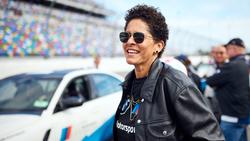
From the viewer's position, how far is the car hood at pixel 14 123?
3.05 metres

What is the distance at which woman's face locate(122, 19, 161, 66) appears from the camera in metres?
1.99

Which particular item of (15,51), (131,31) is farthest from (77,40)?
(131,31)

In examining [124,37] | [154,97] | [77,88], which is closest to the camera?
[154,97]

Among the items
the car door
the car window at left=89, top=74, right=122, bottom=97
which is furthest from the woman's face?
the car window at left=89, top=74, right=122, bottom=97

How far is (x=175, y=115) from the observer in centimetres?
175

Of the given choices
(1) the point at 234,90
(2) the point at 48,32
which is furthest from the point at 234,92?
(2) the point at 48,32

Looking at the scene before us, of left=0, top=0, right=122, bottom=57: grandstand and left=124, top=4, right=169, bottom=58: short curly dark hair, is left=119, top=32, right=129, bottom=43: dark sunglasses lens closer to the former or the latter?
left=124, top=4, right=169, bottom=58: short curly dark hair

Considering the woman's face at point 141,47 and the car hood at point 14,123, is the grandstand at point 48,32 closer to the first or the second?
the car hood at point 14,123

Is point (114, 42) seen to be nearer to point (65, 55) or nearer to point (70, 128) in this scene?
point (65, 55)

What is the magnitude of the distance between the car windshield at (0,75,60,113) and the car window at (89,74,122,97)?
85cm

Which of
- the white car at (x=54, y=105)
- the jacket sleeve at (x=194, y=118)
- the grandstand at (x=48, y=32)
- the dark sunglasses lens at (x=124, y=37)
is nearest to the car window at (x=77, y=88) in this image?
the white car at (x=54, y=105)

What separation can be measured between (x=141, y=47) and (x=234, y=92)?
269 cm

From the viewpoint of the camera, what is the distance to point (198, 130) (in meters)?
1.69

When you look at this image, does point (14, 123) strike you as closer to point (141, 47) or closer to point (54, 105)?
point (54, 105)
